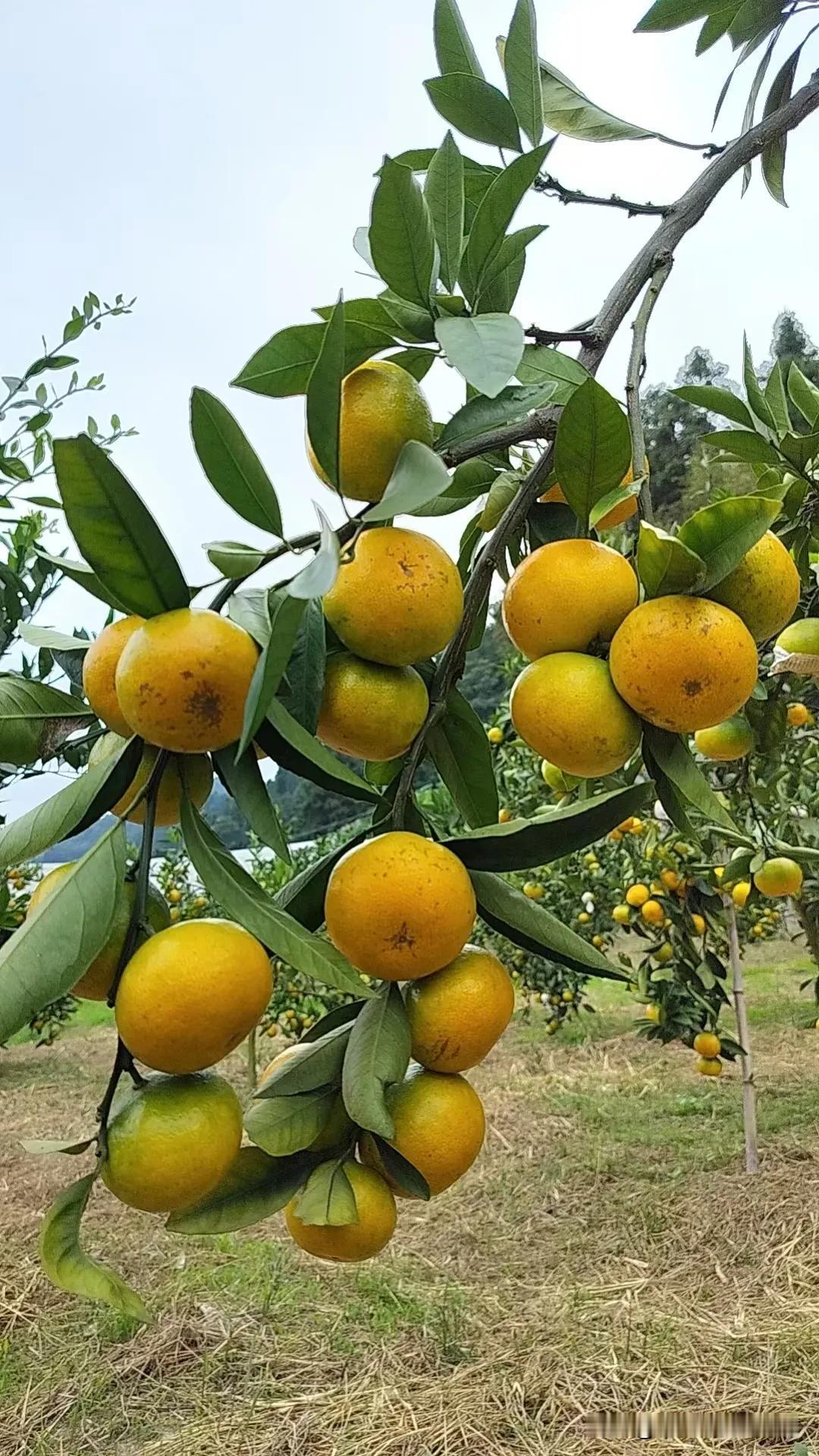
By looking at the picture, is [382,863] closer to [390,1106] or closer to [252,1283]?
[390,1106]

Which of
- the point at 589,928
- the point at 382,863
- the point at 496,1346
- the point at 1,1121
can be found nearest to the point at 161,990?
the point at 382,863

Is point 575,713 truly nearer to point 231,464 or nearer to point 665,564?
point 665,564

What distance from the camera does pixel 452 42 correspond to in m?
0.65

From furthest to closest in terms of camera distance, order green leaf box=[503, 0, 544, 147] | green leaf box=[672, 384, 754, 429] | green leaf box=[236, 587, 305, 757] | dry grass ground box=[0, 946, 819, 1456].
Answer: dry grass ground box=[0, 946, 819, 1456], green leaf box=[672, 384, 754, 429], green leaf box=[503, 0, 544, 147], green leaf box=[236, 587, 305, 757]

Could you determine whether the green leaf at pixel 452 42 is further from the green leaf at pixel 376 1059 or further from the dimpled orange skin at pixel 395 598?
the green leaf at pixel 376 1059

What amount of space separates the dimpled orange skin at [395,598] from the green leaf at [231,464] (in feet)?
0.14

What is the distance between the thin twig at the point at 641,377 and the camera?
1.73 ft

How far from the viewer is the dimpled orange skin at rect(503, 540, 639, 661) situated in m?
0.48

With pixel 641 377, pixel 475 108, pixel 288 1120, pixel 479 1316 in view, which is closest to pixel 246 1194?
pixel 288 1120

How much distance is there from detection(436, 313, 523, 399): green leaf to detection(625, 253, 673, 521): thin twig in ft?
0.30

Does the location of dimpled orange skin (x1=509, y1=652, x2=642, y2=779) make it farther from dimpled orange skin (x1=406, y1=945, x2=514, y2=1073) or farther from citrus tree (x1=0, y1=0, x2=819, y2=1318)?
dimpled orange skin (x1=406, y1=945, x2=514, y2=1073)

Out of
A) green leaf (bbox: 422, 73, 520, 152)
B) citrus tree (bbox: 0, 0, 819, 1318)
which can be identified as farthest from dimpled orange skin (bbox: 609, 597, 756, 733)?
green leaf (bbox: 422, 73, 520, 152)

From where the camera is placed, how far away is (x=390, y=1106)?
0.48m

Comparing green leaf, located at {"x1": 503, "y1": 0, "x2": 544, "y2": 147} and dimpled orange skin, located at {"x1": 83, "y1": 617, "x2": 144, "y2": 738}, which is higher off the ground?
green leaf, located at {"x1": 503, "y1": 0, "x2": 544, "y2": 147}
